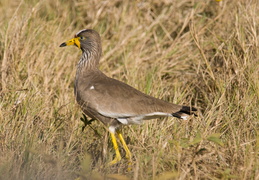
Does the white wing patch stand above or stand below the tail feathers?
below

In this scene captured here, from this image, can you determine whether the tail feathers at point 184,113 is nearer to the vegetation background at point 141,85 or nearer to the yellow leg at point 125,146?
the vegetation background at point 141,85

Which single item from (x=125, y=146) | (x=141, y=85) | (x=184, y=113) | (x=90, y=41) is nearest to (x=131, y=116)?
(x=125, y=146)

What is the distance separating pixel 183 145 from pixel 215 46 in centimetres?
267

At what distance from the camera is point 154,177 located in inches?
155

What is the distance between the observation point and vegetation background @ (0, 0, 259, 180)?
4188 mm

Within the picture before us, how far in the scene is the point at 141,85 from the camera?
6.23 m

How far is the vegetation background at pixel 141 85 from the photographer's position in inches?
165

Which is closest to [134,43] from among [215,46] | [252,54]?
[215,46]

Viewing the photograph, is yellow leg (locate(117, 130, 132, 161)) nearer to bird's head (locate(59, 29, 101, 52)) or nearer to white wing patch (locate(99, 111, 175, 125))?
white wing patch (locate(99, 111, 175, 125))

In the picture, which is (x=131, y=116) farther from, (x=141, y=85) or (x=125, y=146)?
(x=141, y=85)

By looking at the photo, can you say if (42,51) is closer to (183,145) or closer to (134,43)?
(134,43)

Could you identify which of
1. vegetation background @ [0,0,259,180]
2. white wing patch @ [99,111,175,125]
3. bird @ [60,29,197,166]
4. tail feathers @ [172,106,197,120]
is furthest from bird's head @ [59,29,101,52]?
tail feathers @ [172,106,197,120]

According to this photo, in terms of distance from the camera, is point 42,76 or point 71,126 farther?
point 42,76

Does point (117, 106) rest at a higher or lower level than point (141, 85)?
lower
